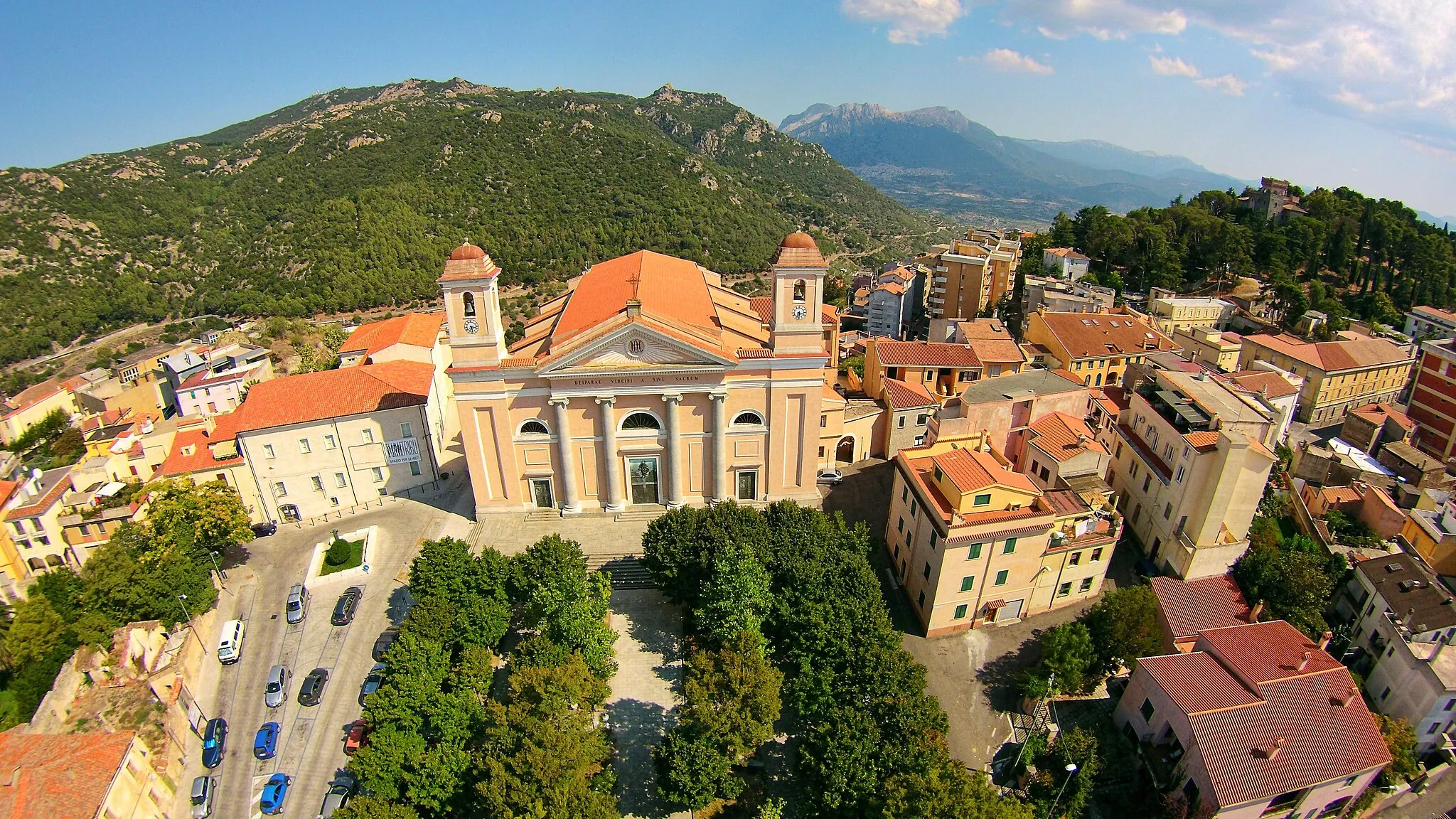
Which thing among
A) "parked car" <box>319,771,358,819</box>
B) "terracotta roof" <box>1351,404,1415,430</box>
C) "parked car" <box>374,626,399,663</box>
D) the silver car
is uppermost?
"terracotta roof" <box>1351,404,1415,430</box>

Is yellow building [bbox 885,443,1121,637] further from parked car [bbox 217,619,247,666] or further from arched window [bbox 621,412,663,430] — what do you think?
parked car [bbox 217,619,247,666]

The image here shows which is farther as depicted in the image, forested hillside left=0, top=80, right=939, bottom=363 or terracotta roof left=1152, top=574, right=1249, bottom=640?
forested hillside left=0, top=80, right=939, bottom=363

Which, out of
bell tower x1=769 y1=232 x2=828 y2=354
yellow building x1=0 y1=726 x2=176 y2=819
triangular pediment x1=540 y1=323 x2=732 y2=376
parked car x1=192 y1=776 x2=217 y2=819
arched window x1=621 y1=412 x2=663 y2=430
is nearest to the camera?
yellow building x1=0 y1=726 x2=176 y2=819

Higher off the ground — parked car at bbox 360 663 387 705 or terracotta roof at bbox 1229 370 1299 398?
terracotta roof at bbox 1229 370 1299 398

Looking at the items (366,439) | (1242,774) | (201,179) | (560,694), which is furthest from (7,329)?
(1242,774)


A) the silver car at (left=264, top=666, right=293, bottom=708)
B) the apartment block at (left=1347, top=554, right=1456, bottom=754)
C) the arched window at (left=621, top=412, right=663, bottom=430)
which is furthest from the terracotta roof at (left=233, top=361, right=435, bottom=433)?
the apartment block at (left=1347, top=554, right=1456, bottom=754)

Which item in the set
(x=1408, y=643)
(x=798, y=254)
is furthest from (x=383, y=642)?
(x=1408, y=643)

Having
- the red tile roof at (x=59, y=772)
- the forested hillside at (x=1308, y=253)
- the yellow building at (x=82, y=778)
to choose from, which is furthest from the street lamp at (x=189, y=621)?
the forested hillside at (x=1308, y=253)
